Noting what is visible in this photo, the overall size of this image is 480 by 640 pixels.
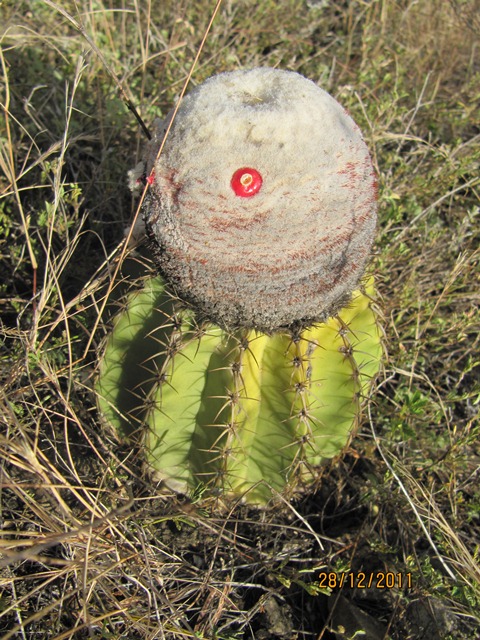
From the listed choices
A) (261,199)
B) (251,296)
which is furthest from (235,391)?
(261,199)

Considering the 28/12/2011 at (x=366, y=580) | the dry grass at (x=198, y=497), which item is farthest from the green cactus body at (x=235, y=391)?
the 28/12/2011 at (x=366, y=580)

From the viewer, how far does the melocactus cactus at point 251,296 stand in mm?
1466

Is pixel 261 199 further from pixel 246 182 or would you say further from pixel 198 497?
pixel 198 497

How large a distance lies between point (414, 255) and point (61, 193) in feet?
5.54

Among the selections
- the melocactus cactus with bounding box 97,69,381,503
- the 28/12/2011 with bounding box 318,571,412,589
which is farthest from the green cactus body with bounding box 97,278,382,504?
the 28/12/2011 with bounding box 318,571,412,589

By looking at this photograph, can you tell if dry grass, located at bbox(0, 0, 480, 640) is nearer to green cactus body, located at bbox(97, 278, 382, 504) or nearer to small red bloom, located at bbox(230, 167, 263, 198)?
green cactus body, located at bbox(97, 278, 382, 504)

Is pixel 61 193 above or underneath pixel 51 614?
above

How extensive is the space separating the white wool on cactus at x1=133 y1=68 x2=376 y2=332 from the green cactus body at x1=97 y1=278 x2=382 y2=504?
0.17 meters

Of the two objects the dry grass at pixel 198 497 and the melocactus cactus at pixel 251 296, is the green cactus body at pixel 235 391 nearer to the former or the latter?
the melocactus cactus at pixel 251 296

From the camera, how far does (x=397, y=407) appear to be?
2.49 metres

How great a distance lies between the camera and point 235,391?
1.74m

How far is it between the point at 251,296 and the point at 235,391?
1.11 ft

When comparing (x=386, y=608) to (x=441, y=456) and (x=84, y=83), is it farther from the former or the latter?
(x=84, y=83)

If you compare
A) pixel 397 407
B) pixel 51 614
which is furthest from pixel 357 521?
pixel 51 614
